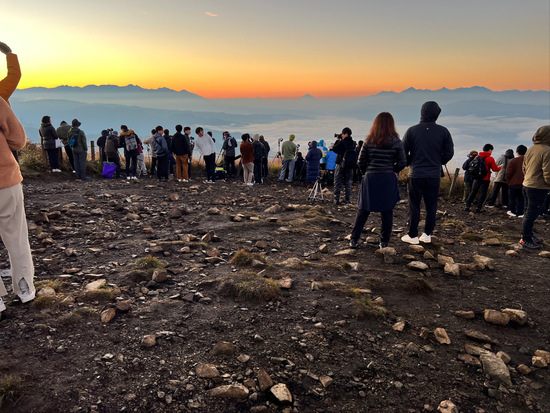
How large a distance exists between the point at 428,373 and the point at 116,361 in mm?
2694

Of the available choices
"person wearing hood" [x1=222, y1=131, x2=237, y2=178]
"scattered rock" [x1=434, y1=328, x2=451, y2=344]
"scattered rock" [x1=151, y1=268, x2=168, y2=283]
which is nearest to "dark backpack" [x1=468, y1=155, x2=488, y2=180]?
"scattered rock" [x1=434, y1=328, x2=451, y2=344]

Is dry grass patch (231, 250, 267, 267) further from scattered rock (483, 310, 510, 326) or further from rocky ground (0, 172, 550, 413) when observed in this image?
scattered rock (483, 310, 510, 326)

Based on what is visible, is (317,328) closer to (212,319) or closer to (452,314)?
(212,319)

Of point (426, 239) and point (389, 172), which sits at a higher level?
point (389, 172)

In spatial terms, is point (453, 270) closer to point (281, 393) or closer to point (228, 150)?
point (281, 393)

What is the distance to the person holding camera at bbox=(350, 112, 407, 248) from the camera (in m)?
5.58

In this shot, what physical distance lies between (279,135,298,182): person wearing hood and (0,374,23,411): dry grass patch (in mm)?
14004

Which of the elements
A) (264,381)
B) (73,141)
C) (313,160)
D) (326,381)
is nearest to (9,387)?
(264,381)

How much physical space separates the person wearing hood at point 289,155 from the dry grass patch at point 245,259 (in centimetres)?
1091

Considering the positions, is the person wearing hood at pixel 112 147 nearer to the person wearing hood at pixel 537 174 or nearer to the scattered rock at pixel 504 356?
the person wearing hood at pixel 537 174

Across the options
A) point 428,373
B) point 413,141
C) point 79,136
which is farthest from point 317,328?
point 79,136

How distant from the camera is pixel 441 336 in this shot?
349cm

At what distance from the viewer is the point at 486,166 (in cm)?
1018

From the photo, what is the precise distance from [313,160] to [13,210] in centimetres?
1194
